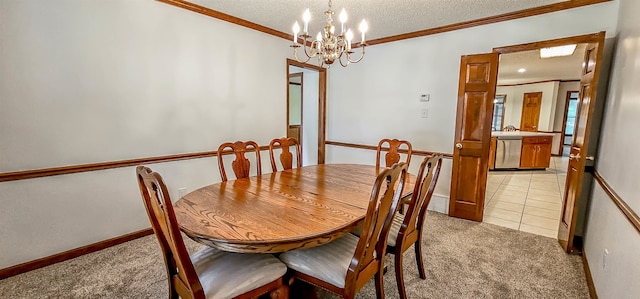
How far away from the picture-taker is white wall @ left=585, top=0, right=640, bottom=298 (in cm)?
134

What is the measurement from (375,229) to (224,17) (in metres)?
2.76

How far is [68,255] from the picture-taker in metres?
2.18

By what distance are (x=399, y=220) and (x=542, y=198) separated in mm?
3391

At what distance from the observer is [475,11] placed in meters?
2.80

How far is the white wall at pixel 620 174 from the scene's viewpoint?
4.41ft

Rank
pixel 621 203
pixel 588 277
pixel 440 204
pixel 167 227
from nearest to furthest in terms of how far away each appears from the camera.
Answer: pixel 167 227 < pixel 621 203 < pixel 588 277 < pixel 440 204

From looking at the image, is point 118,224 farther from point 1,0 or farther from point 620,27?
point 620,27

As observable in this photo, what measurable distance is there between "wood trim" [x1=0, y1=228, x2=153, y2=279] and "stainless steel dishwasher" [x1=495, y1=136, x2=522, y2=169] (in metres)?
6.32

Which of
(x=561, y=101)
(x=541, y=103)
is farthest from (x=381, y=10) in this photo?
(x=561, y=101)

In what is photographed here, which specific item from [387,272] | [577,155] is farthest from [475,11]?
[387,272]

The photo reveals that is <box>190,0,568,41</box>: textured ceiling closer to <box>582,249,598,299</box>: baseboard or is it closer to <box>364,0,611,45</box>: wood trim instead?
<box>364,0,611,45</box>: wood trim

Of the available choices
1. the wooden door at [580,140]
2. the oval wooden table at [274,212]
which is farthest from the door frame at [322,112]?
the wooden door at [580,140]

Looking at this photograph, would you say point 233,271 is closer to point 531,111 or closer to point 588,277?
point 588,277

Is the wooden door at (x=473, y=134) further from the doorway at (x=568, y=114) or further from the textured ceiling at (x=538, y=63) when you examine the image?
the doorway at (x=568, y=114)
